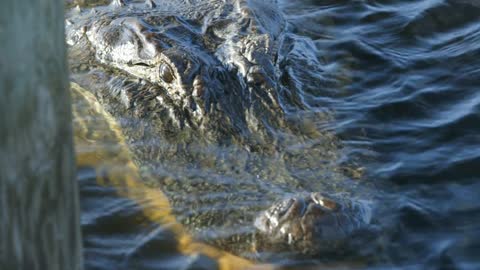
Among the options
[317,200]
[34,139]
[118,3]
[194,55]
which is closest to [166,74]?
[194,55]

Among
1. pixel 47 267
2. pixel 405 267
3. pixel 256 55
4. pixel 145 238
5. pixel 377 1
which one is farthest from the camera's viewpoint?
pixel 377 1

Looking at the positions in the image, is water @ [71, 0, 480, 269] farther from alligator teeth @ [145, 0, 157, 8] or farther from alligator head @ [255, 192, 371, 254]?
alligator teeth @ [145, 0, 157, 8]

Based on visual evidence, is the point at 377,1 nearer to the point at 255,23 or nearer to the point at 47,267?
the point at 255,23

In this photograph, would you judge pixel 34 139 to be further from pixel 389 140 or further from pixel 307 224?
pixel 389 140

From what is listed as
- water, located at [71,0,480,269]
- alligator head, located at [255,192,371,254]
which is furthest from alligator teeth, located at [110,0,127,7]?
alligator head, located at [255,192,371,254]

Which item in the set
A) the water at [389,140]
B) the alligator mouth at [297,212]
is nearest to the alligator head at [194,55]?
the water at [389,140]

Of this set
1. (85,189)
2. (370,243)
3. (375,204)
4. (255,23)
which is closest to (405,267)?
(370,243)
